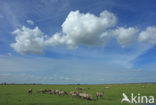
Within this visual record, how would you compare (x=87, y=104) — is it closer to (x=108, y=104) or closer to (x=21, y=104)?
(x=108, y=104)

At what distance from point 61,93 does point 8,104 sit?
14.4 metres

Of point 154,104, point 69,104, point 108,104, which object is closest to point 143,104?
point 154,104

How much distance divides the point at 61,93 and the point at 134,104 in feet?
49.3

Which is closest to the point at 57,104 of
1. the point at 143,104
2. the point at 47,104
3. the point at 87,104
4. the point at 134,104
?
the point at 47,104

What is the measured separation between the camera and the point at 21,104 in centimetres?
2033

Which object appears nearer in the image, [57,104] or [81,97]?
[57,104]

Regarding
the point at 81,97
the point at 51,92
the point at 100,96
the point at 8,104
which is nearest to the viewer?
the point at 8,104

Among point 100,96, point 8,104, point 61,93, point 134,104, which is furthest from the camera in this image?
point 61,93

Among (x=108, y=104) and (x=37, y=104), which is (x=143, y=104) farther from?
(x=37, y=104)

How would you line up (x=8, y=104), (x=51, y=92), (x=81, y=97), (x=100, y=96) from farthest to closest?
(x=51, y=92)
(x=100, y=96)
(x=81, y=97)
(x=8, y=104)

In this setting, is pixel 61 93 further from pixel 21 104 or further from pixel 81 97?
pixel 21 104

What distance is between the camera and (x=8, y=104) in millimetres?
20141

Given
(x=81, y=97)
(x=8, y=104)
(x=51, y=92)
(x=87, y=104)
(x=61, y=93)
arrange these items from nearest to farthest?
(x=8, y=104) → (x=87, y=104) → (x=81, y=97) → (x=61, y=93) → (x=51, y=92)

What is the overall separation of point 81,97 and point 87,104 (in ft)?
22.8
